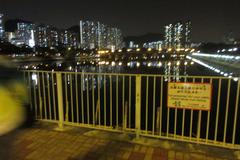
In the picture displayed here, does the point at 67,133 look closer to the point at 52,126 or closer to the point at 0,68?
the point at 52,126

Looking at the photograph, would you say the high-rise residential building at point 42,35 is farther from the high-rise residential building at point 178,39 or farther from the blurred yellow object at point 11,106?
the blurred yellow object at point 11,106

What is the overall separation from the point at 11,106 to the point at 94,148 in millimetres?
2055

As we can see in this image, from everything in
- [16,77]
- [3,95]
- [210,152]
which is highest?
[16,77]

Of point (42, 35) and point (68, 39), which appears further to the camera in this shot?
point (68, 39)

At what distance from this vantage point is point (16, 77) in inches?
95.0

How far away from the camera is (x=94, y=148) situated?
4031 mm

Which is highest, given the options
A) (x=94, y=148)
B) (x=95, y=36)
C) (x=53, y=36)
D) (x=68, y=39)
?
(x=95, y=36)

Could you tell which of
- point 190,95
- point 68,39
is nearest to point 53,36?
point 68,39

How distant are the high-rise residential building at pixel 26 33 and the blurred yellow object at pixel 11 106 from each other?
508 ft

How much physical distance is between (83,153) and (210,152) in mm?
2184

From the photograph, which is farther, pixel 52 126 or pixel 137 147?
pixel 52 126

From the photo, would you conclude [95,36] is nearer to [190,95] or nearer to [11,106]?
[190,95]

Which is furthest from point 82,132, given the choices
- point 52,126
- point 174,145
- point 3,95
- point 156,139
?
point 3,95

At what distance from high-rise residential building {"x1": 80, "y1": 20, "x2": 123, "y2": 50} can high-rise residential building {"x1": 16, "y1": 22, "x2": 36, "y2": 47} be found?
3764 cm
